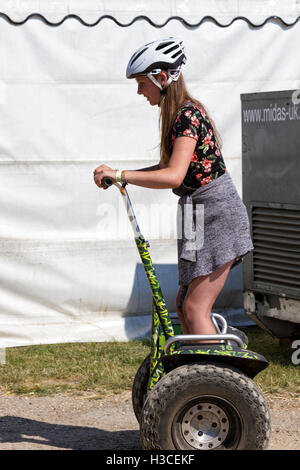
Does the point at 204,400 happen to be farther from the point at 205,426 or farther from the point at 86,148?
the point at 86,148

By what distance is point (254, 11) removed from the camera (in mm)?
7211

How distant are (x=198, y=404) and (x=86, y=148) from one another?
3.51 metres

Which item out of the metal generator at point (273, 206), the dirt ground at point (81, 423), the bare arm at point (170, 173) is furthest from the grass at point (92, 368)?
the bare arm at point (170, 173)

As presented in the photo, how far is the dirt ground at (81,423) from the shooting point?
182 inches

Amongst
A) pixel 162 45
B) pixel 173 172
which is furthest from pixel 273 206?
pixel 173 172

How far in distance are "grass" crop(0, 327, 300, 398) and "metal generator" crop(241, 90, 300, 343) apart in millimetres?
358

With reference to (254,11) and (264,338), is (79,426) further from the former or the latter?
(254,11)

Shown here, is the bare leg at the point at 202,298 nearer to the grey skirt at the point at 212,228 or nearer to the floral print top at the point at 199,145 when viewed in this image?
the grey skirt at the point at 212,228

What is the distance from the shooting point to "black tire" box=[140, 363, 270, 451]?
391 centimetres

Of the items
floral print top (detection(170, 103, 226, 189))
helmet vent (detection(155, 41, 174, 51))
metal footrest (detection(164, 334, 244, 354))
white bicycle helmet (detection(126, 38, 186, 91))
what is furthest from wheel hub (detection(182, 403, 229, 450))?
helmet vent (detection(155, 41, 174, 51))

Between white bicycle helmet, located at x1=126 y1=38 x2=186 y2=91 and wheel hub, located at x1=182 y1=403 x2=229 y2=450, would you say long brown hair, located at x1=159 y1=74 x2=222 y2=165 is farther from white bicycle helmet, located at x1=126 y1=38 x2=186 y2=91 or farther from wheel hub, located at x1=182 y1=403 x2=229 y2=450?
wheel hub, located at x1=182 y1=403 x2=229 y2=450

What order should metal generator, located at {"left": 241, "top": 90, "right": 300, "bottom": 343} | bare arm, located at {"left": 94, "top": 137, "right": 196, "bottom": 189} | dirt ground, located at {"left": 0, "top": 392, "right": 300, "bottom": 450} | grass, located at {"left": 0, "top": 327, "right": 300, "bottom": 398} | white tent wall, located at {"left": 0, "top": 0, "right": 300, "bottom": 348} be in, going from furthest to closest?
white tent wall, located at {"left": 0, "top": 0, "right": 300, "bottom": 348} → metal generator, located at {"left": 241, "top": 90, "right": 300, "bottom": 343} → grass, located at {"left": 0, "top": 327, "right": 300, "bottom": 398} → dirt ground, located at {"left": 0, "top": 392, "right": 300, "bottom": 450} → bare arm, located at {"left": 94, "top": 137, "right": 196, "bottom": 189}
